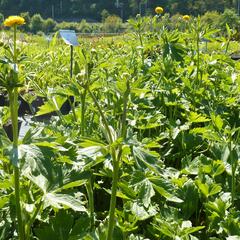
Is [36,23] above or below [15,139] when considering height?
below

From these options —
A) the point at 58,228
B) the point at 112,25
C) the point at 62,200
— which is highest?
the point at 62,200

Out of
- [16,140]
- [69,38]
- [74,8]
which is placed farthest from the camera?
[74,8]

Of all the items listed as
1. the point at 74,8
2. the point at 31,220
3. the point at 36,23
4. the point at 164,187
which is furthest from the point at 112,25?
the point at 31,220

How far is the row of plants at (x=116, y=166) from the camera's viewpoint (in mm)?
1024

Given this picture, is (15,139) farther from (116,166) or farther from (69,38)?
(69,38)

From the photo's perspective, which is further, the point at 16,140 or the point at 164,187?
the point at 164,187

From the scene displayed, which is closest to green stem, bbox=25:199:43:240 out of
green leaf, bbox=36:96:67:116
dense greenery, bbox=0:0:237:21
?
green leaf, bbox=36:96:67:116

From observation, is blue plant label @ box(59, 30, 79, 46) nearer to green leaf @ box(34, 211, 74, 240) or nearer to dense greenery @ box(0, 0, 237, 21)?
green leaf @ box(34, 211, 74, 240)

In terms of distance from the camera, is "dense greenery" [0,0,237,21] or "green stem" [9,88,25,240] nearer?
"green stem" [9,88,25,240]

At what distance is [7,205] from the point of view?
1.21 m

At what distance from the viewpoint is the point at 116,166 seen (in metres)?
1.03

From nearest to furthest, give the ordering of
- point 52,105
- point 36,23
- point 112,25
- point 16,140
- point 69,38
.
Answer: point 16,140 → point 52,105 → point 69,38 → point 36,23 → point 112,25

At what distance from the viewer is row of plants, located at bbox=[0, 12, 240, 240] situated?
3.36 ft

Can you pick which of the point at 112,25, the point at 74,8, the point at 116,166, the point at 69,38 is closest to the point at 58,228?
the point at 116,166
